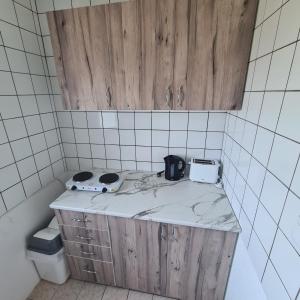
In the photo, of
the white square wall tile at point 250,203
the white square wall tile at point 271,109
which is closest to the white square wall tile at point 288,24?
the white square wall tile at point 271,109

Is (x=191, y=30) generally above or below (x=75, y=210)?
above

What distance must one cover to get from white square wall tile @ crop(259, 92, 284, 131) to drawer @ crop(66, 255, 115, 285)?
1404 mm

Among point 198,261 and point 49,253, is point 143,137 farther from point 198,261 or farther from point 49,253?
point 49,253

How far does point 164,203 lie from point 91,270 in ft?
2.79

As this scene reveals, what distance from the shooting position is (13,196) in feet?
4.13

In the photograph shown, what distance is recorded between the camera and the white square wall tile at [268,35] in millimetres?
747

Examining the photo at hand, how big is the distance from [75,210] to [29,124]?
28.8 inches

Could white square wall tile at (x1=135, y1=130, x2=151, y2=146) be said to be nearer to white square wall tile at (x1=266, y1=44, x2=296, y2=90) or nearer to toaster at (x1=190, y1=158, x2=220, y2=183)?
toaster at (x1=190, y1=158, x2=220, y2=183)

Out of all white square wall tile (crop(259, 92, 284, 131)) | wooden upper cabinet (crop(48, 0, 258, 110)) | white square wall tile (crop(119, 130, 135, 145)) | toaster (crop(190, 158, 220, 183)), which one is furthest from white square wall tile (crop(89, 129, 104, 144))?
white square wall tile (crop(259, 92, 284, 131))

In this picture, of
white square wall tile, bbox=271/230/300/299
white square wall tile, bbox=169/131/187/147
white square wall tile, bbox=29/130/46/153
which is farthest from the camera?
white square wall tile, bbox=169/131/187/147

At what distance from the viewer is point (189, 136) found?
4.99 ft

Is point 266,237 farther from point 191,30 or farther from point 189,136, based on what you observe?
point 191,30

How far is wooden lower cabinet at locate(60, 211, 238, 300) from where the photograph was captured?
1156 millimetres

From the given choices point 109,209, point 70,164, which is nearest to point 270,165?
point 109,209
